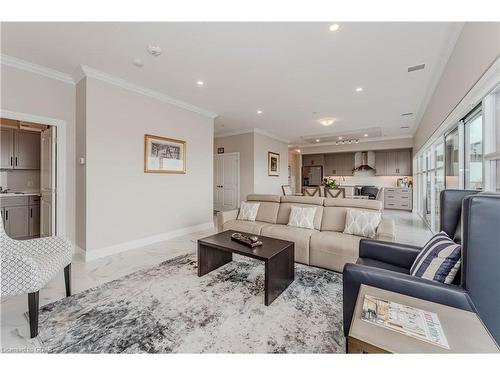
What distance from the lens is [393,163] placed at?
326 inches

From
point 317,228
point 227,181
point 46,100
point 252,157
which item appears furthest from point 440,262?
point 227,181

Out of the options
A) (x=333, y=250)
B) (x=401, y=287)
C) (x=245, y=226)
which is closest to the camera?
(x=401, y=287)

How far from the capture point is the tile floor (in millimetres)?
1601

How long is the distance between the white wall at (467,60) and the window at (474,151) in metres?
0.26

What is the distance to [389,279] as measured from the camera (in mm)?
1306

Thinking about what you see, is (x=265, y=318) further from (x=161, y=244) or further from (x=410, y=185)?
(x=410, y=185)

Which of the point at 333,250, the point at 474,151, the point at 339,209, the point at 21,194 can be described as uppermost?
the point at 474,151

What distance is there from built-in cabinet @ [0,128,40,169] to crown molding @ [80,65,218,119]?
2343 millimetres

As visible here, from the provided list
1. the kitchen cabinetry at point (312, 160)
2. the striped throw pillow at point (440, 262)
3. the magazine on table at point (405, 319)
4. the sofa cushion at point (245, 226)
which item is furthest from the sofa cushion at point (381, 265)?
the kitchen cabinetry at point (312, 160)

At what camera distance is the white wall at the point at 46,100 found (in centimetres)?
276

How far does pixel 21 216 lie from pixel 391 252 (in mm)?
5830

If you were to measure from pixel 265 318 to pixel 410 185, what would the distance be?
859cm

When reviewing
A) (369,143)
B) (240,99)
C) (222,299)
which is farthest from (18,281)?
(369,143)

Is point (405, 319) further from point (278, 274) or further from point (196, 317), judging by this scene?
point (196, 317)
